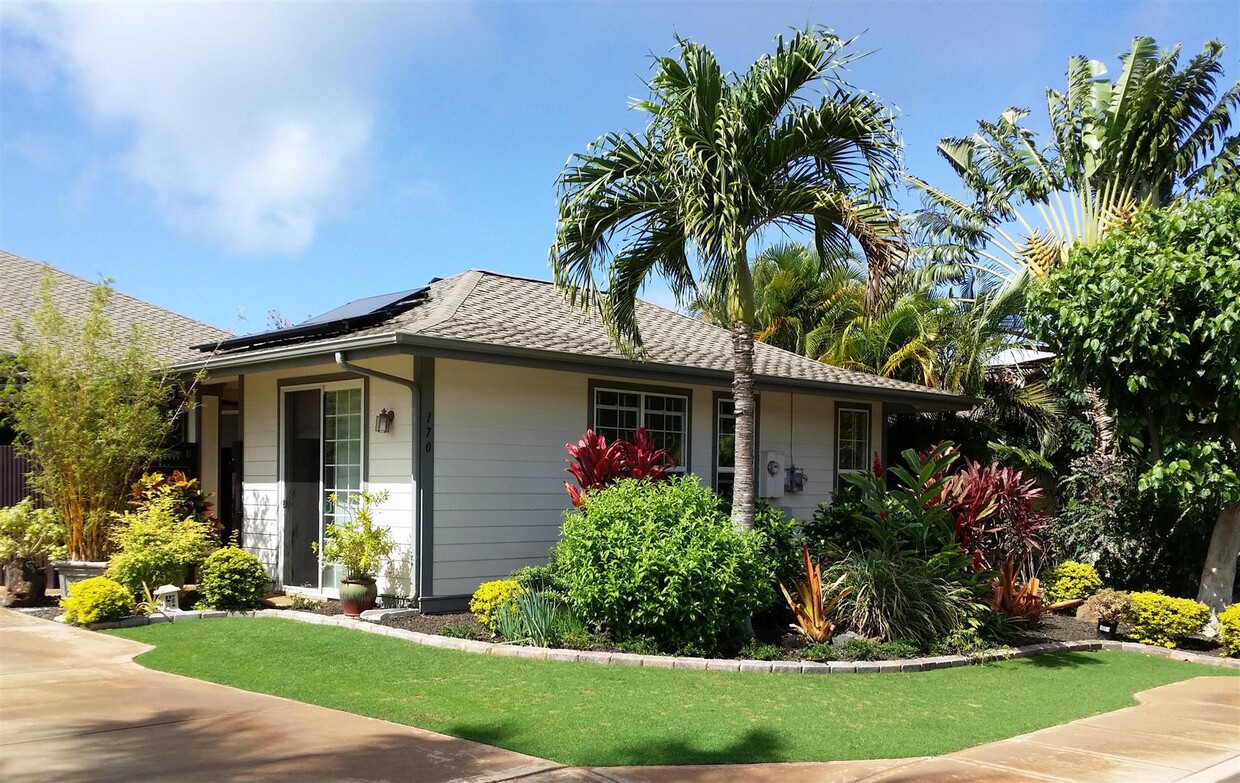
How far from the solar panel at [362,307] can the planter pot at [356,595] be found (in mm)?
3061

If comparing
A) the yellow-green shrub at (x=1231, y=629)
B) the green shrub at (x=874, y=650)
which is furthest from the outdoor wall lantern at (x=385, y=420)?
the yellow-green shrub at (x=1231, y=629)

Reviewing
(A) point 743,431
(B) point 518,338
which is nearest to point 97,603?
(B) point 518,338

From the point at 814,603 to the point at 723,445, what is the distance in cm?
478

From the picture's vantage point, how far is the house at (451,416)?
35.0 feet

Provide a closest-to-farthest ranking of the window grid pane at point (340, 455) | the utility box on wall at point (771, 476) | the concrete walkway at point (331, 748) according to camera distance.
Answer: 1. the concrete walkway at point (331, 748)
2. the window grid pane at point (340, 455)
3. the utility box on wall at point (771, 476)

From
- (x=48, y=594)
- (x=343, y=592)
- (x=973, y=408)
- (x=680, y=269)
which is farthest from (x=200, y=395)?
(x=973, y=408)

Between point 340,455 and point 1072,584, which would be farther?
point 1072,584

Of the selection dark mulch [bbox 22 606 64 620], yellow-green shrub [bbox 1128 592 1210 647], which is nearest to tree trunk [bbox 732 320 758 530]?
yellow-green shrub [bbox 1128 592 1210 647]

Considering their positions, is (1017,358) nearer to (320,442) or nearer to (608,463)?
(608,463)

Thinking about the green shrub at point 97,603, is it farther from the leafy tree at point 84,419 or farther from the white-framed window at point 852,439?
the white-framed window at point 852,439

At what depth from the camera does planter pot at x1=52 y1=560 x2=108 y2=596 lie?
37.1ft

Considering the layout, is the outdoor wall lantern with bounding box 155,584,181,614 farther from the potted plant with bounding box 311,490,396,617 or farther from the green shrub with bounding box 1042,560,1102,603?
the green shrub with bounding box 1042,560,1102,603

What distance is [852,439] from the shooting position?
16.3 m

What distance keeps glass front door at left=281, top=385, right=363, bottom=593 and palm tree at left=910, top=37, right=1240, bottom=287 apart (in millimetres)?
10506
